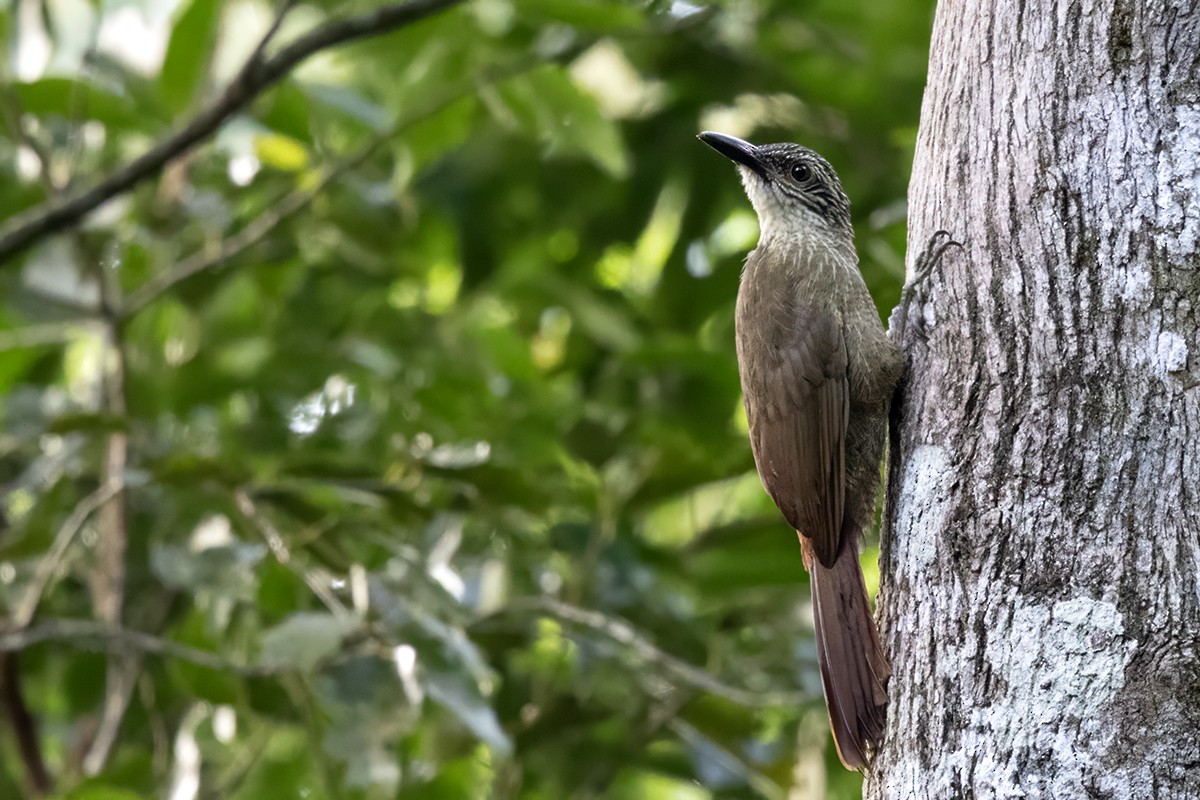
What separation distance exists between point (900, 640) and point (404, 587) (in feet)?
4.07

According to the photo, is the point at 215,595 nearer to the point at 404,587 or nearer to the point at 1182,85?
the point at 404,587

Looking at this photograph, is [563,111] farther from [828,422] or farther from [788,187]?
[828,422]

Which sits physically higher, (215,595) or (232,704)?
(215,595)

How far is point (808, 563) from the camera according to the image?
8.19ft

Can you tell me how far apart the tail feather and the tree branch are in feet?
4.70

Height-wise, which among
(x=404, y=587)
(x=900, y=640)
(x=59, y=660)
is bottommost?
(x=59, y=660)

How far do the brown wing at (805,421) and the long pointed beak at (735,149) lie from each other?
2.18 feet

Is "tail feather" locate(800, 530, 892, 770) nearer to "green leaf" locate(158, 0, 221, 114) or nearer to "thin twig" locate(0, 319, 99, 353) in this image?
A: "green leaf" locate(158, 0, 221, 114)

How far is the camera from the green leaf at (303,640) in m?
2.61

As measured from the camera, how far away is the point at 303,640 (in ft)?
8.66

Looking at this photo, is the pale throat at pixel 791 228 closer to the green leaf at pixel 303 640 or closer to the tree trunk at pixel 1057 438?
the tree trunk at pixel 1057 438

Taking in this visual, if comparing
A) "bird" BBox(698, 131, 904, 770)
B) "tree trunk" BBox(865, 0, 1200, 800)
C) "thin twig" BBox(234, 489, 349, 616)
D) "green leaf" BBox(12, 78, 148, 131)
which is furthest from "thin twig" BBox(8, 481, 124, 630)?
"tree trunk" BBox(865, 0, 1200, 800)

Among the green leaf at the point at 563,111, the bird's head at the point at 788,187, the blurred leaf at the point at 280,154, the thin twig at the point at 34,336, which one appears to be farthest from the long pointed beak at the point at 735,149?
the thin twig at the point at 34,336

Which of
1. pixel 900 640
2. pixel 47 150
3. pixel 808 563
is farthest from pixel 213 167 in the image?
pixel 900 640
